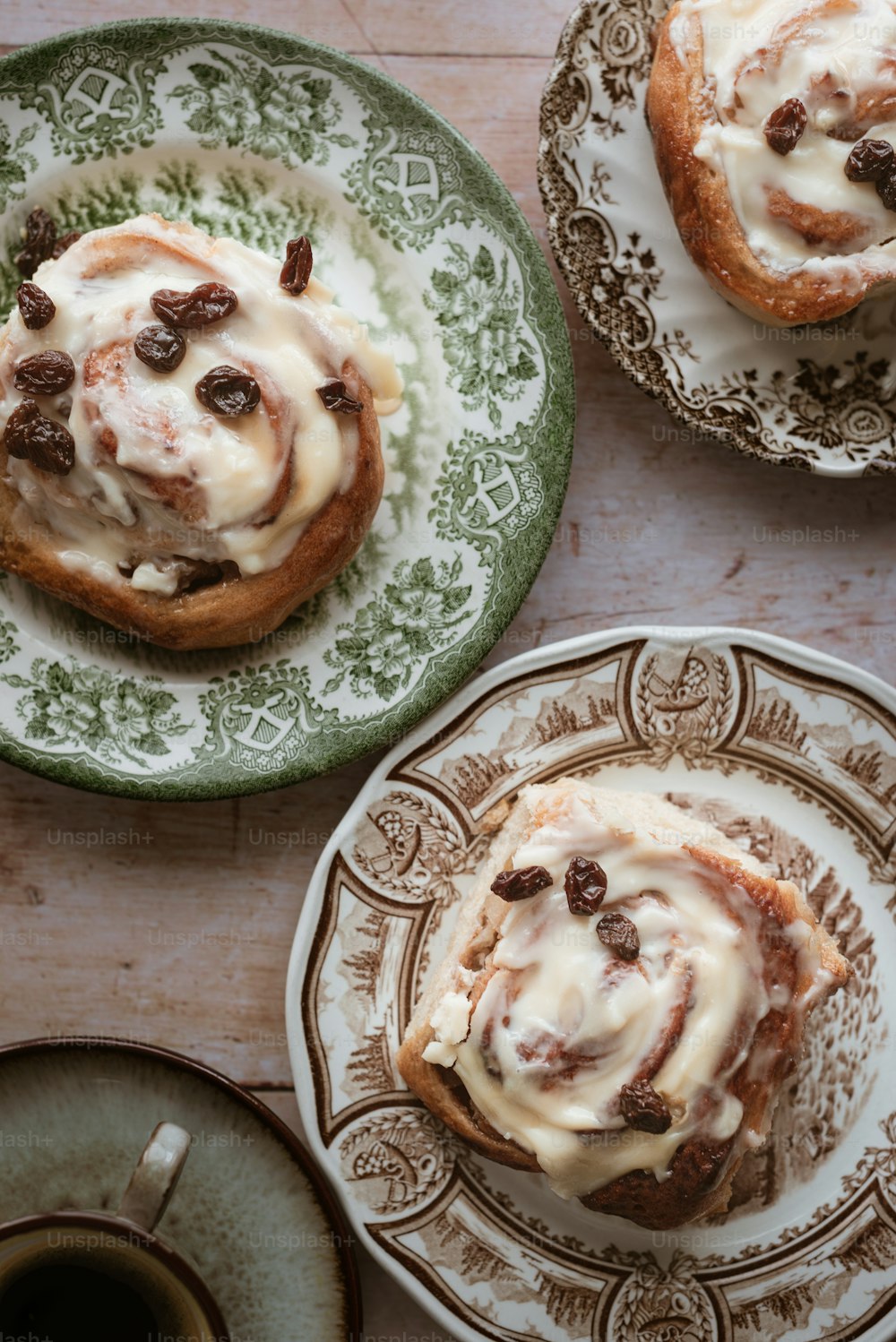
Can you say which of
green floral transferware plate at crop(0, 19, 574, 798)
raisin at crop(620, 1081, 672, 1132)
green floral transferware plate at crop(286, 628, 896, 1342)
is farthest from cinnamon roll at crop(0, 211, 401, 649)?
raisin at crop(620, 1081, 672, 1132)

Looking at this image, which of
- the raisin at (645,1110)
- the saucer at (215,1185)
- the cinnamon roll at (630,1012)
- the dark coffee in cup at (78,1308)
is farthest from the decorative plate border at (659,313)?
the dark coffee in cup at (78,1308)

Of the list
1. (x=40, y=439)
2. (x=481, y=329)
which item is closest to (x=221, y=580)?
(x=40, y=439)

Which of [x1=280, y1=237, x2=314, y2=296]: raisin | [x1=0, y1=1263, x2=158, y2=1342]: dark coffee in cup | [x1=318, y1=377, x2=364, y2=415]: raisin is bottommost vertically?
[x1=0, y1=1263, x2=158, y2=1342]: dark coffee in cup

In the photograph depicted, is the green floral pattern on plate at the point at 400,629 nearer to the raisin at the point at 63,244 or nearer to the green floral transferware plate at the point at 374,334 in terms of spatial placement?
the green floral transferware plate at the point at 374,334

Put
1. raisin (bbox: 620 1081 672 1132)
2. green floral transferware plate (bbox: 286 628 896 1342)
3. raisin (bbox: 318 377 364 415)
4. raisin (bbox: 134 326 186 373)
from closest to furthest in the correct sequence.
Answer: raisin (bbox: 620 1081 672 1132), raisin (bbox: 134 326 186 373), raisin (bbox: 318 377 364 415), green floral transferware plate (bbox: 286 628 896 1342)

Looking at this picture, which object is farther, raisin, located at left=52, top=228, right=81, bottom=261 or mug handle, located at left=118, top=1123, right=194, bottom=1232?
raisin, located at left=52, top=228, right=81, bottom=261

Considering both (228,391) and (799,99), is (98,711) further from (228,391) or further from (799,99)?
(799,99)

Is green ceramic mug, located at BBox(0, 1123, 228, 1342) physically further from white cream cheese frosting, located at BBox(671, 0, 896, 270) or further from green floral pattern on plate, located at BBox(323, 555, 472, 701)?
white cream cheese frosting, located at BBox(671, 0, 896, 270)
